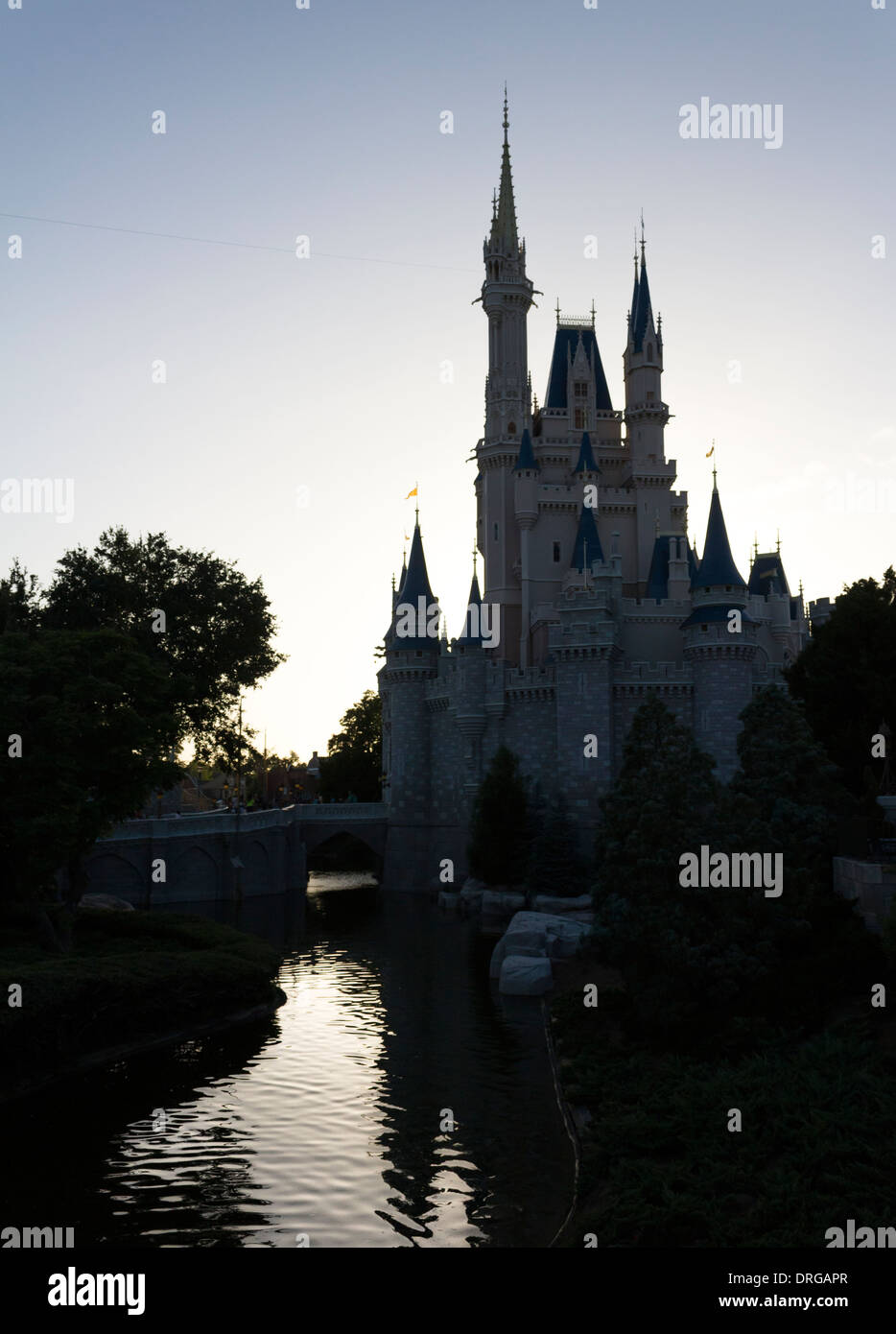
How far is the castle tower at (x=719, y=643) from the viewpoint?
170ft

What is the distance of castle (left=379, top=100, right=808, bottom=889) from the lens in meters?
52.9

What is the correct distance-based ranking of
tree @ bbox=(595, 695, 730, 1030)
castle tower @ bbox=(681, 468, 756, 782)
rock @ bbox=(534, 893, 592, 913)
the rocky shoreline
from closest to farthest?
tree @ bbox=(595, 695, 730, 1030) → the rocky shoreline → rock @ bbox=(534, 893, 592, 913) → castle tower @ bbox=(681, 468, 756, 782)

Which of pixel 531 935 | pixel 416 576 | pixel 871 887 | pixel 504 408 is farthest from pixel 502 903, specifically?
pixel 504 408

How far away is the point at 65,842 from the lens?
2584cm

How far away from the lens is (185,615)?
165 feet

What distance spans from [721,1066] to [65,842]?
1507 cm

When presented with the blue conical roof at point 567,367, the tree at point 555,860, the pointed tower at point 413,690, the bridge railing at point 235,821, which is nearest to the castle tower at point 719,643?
the tree at point 555,860

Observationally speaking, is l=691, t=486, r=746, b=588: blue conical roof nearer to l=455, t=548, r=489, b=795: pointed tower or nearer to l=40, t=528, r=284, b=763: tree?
l=455, t=548, r=489, b=795: pointed tower

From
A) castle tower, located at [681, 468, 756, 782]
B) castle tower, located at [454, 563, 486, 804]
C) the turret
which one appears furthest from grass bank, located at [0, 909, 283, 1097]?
the turret

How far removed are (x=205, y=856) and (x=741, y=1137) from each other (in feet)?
125

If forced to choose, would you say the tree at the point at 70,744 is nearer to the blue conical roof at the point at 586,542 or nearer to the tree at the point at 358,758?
the blue conical roof at the point at 586,542

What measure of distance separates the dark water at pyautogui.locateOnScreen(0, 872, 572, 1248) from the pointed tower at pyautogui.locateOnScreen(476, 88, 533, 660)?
122 ft
